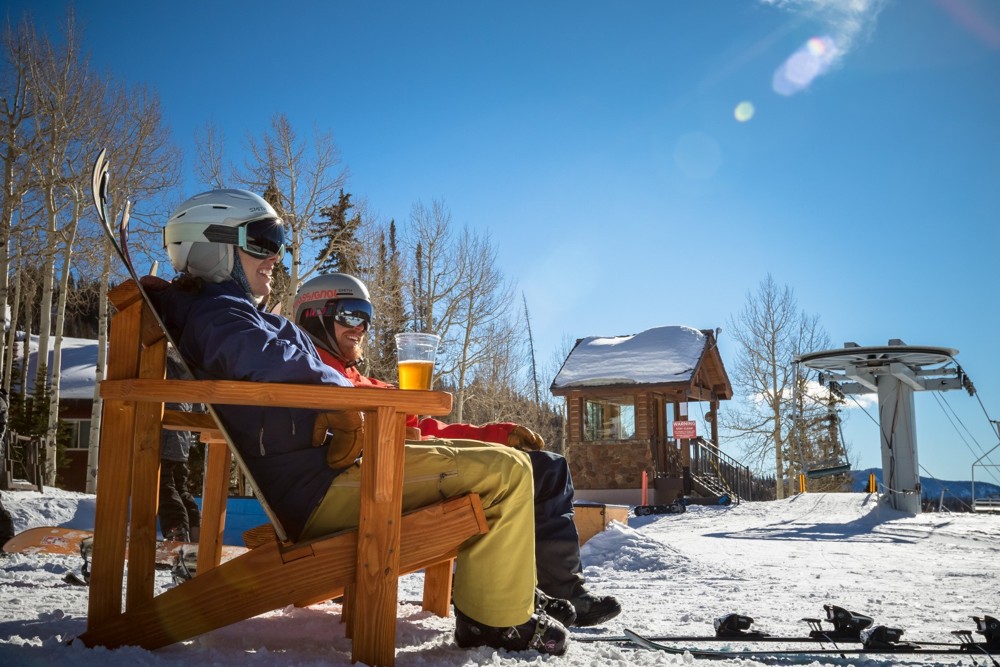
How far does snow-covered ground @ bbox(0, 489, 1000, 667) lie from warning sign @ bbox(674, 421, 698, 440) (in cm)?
1033

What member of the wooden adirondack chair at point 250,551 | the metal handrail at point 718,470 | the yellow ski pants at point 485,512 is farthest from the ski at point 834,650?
the metal handrail at point 718,470

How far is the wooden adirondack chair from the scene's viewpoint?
198 centimetres

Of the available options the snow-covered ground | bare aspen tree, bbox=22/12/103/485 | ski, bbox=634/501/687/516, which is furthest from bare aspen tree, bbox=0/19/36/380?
ski, bbox=634/501/687/516

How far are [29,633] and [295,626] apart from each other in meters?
0.83

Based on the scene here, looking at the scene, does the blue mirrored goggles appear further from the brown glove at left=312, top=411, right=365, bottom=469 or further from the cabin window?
the cabin window

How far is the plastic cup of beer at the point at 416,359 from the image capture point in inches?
101

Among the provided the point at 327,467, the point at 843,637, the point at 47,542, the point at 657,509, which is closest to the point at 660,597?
the point at 843,637

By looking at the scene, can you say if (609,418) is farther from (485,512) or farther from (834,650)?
(485,512)

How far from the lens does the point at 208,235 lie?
246cm

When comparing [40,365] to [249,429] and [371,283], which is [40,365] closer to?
[371,283]

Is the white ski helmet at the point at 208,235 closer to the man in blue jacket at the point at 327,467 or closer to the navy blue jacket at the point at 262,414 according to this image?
the man in blue jacket at the point at 327,467

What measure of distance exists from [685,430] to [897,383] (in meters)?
6.67

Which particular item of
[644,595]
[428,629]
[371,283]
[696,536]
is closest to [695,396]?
[371,283]

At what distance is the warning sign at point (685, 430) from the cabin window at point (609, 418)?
197 cm
